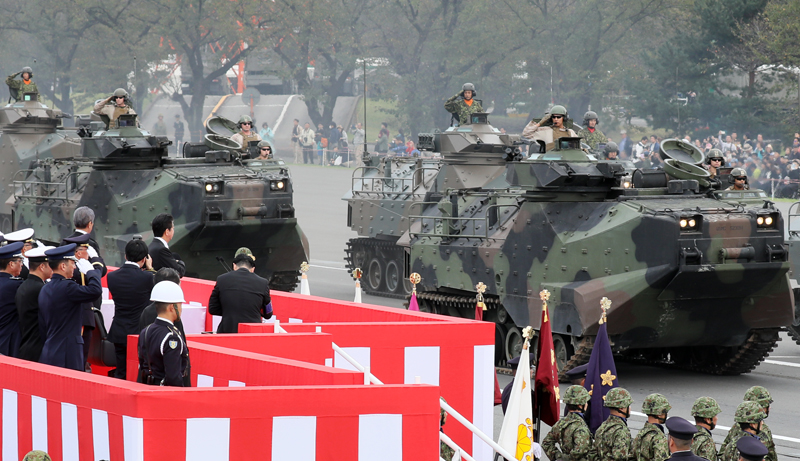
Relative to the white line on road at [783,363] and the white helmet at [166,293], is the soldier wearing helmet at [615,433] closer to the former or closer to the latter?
the white helmet at [166,293]

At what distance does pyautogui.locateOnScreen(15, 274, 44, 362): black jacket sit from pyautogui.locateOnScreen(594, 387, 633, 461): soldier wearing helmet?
4.37 meters

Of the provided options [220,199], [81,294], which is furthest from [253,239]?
[81,294]

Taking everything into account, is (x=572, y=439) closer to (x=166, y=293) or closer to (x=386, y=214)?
(x=166, y=293)

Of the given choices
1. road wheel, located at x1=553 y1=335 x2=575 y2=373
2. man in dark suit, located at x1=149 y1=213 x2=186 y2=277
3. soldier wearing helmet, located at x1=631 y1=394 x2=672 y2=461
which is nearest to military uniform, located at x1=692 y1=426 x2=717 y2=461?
soldier wearing helmet, located at x1=631 y1=394 x2=672 y2=461

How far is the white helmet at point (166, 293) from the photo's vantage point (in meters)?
8.40

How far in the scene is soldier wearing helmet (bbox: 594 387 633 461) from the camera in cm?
983

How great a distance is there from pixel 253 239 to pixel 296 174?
30.1 metres

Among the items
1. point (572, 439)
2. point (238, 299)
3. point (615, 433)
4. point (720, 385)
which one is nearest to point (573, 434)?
point (572, 439)

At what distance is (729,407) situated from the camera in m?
14.2

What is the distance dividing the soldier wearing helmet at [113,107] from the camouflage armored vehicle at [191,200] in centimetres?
138

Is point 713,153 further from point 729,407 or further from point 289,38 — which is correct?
point 289,38

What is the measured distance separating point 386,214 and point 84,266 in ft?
47.8

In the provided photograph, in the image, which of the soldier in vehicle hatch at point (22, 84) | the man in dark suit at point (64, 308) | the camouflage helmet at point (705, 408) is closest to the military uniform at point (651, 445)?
the camouflage helmet at point (705, 408)

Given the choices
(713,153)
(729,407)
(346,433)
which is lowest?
(729,407)
